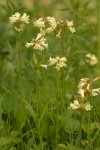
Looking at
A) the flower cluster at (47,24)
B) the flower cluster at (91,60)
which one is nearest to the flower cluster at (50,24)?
the flower cluster at (47,24)

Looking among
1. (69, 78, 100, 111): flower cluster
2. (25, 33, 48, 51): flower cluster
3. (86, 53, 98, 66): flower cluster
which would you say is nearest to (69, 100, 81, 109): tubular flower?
(69, 78, 100, 111): flower cluster

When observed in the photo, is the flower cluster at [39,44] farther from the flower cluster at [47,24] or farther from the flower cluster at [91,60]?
the flower cluster at [91,60]

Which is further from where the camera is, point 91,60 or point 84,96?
point 91,60

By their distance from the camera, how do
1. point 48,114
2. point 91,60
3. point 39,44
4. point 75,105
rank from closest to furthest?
point 75,105
point 39,44
point 48,114
point 91,60

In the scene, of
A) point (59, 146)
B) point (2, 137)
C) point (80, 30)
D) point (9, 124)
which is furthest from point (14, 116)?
point (80, 30)

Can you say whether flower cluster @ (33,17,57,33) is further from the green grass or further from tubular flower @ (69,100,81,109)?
tubular flower @ (69,100,81,109)

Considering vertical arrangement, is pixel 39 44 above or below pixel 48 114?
above

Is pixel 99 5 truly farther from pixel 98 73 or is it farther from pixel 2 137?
pixel 2 137

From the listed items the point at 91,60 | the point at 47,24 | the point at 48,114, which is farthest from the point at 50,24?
the point at 91,60

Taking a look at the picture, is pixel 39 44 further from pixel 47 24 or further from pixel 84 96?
pixel 84 96

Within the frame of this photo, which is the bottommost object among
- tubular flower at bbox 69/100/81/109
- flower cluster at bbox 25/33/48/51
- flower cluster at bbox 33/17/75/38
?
tubular flower at bbox 69/100/81/109

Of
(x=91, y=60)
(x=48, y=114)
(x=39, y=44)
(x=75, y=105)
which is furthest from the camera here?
(x=91, y=60)

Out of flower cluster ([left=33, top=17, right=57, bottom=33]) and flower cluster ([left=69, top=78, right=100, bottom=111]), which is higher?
flower cluster ([left=33, top=17, right=57, bottom=33])
